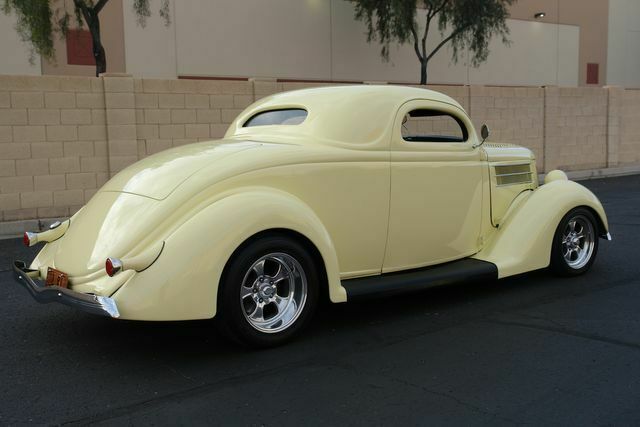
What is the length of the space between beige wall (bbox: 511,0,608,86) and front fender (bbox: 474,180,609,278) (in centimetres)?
2853

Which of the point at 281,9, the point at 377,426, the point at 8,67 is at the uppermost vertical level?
the point at 281,9

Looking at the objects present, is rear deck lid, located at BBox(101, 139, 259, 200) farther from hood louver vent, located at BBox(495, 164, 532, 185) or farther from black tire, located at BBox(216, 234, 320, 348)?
hood louver vent, located at BBox(495, 164, 532, 185)

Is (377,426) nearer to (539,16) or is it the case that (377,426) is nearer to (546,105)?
(546,105)

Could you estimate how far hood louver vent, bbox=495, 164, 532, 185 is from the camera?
605 cm

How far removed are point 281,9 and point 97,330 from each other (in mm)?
21021

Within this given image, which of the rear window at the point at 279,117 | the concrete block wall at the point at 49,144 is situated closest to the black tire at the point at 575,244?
the rear window at the point at 279,117

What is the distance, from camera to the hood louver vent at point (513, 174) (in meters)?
6.05

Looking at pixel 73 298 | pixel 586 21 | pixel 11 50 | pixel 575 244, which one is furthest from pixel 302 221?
pixel 586 21

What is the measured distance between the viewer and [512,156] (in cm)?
621

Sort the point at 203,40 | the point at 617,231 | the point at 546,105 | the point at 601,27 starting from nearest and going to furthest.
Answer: the point at 617,231
the point at 546,105
the point at 203,40
the point at 601,27

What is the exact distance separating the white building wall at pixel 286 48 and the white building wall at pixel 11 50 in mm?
3229

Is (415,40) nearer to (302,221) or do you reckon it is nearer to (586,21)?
(586,21)

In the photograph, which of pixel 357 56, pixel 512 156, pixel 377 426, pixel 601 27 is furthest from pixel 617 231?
pixel 601 27

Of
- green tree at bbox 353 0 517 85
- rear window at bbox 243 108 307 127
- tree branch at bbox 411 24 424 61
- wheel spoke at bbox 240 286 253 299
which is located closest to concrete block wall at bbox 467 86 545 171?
green tree at bbox 353 0 517 85
